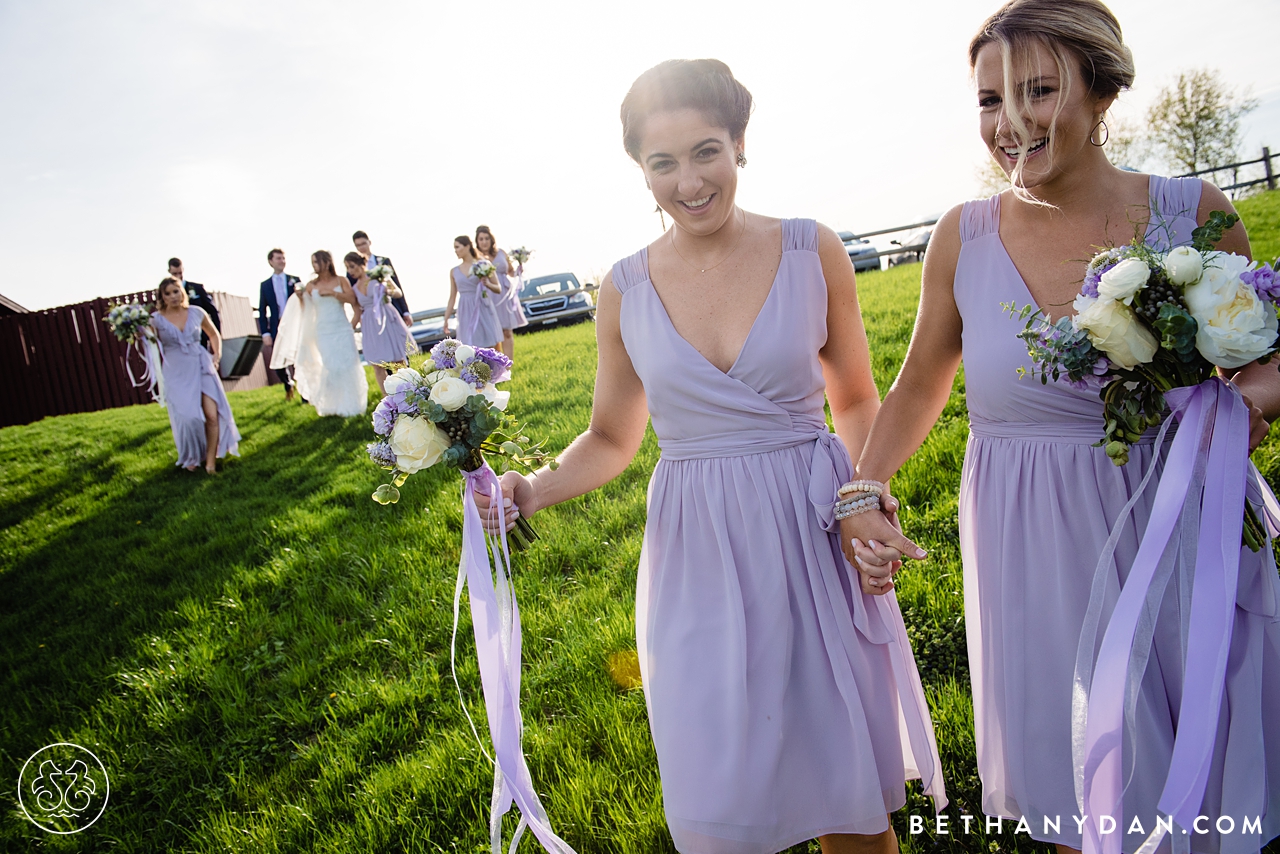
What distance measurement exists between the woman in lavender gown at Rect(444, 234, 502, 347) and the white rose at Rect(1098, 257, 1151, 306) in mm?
11126

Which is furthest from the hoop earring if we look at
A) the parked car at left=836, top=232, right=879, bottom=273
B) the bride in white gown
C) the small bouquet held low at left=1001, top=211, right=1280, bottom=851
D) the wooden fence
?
the wooden fence

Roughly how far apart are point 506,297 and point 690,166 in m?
11.0

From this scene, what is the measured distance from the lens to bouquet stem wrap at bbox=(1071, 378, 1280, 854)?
1.64 metres

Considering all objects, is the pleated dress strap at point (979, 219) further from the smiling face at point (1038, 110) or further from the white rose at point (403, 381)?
the white rose at point (403, 381)

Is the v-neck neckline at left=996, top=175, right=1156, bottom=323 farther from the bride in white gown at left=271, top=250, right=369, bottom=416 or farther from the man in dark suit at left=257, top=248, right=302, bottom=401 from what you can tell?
the man in dark suit at left=257, top=248, right=302, bottom=401

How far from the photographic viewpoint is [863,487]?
2.10 metres

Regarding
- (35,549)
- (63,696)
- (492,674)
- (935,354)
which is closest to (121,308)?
(35,549)

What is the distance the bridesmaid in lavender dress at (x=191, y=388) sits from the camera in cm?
1043

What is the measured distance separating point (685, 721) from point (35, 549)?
30.4 ft

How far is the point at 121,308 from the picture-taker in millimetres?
10859

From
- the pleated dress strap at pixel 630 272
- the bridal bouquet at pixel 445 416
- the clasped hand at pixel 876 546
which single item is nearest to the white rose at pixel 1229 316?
the clasped hand at pixel 876 546

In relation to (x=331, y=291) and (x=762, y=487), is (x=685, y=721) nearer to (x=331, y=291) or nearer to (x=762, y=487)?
(x=762, y=487)

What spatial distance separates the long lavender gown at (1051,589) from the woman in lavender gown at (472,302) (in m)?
10.6

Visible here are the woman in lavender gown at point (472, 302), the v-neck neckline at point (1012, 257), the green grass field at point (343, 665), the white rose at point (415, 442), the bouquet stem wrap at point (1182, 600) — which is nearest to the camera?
the bouquet stem wrap at point (1182, 600)
